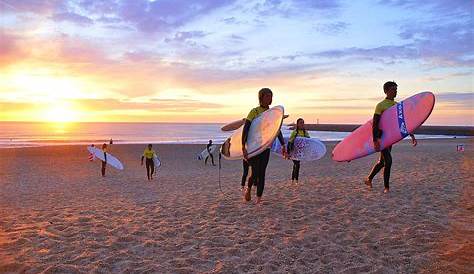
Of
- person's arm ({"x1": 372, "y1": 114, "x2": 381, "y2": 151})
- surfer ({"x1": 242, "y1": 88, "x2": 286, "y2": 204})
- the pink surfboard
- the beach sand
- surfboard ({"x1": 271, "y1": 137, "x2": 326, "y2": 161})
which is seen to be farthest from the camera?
surfboard ({"x1": 271, "y1": 137, "x2": 326, "y2": 161})

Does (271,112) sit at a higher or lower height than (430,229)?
higher

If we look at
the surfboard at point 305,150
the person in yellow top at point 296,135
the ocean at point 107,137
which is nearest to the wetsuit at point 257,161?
the person in yellow top at point 296,135

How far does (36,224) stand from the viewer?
560cm

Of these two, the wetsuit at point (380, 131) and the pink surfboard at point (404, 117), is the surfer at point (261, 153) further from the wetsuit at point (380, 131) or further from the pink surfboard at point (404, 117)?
the pink surfboard at point (404, 117)

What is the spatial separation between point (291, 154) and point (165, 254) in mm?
5961

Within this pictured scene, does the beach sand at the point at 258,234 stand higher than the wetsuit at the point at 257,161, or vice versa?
the wetsuit at the point at 257,161

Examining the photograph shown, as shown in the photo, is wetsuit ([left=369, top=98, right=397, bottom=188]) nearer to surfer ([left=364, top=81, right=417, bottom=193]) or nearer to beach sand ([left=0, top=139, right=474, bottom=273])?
surfer ([left=364, top=81, right=417, bottom=193])

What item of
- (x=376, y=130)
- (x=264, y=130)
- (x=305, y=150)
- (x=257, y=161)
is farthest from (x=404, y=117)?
(x=257, y=161)

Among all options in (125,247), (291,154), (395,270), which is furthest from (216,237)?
(291,154)

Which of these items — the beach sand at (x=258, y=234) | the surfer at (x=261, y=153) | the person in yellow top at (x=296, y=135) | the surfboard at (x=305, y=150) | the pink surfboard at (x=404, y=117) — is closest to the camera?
the beach sand at (x=258, y=234)

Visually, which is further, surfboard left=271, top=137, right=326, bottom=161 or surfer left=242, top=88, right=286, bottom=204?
surfboard left=271, top=137, right=326, bottom=161

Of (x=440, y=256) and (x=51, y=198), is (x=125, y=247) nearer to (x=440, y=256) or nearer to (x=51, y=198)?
(x=440, y=256)

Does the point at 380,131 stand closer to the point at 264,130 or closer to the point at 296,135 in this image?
the point at 264,130

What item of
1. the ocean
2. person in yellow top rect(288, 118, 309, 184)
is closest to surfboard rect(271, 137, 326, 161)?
person in yellow top rect(288, 118, 309, 184)
